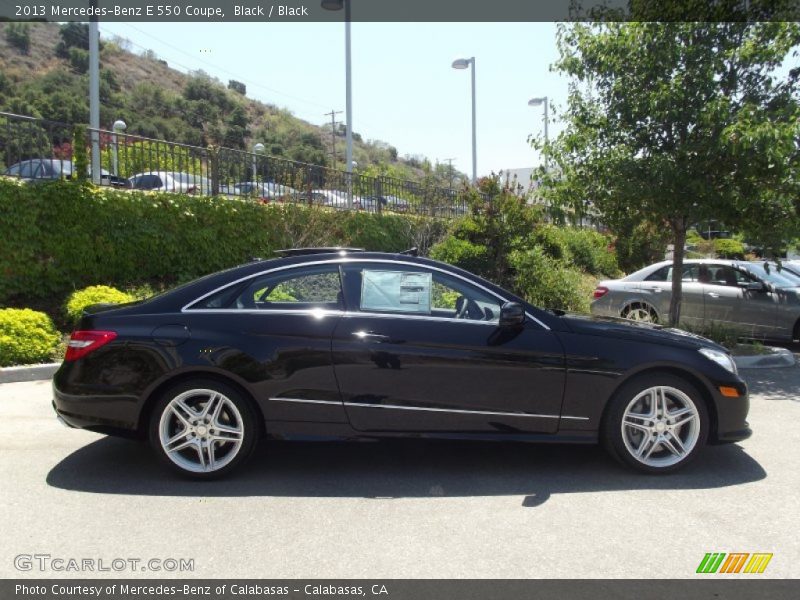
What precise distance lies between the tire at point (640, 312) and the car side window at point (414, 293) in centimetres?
678

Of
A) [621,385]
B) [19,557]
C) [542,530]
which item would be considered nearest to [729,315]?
[621,385]

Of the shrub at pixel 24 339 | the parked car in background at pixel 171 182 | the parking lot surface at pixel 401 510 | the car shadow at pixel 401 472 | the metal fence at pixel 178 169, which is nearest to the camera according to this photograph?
the parking lot surface at pixel 401 510

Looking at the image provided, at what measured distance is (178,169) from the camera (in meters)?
11.2

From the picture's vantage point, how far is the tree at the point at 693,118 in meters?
8.78

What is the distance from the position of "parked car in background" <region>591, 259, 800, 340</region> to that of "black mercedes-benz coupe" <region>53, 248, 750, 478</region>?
20.0ft

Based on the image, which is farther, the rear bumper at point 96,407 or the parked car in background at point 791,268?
the parked car in background at point 791,268

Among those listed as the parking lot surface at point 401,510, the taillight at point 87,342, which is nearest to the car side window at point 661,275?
the parking lot surface at point 401,510

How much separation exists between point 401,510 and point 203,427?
4.76 feet

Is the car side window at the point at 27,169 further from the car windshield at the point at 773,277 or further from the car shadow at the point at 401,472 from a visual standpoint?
the car windshield at the point at 773,277

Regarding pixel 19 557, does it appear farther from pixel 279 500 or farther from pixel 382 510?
pixel 382 510

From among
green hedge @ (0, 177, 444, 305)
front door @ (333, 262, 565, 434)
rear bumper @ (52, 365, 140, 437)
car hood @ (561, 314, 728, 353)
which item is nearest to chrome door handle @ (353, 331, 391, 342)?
front door @ (333, 262, 565, 434)

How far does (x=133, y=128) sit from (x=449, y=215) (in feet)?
159

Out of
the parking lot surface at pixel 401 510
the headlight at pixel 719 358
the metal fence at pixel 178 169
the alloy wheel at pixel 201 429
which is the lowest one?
the parking lot surface at pixel 401 510

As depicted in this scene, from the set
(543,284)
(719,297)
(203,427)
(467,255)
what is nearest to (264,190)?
(467,255)
